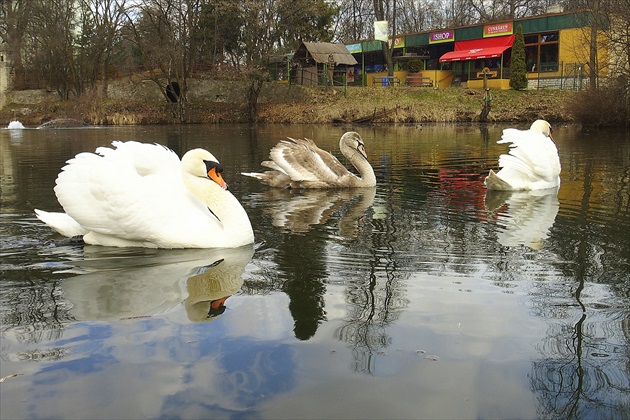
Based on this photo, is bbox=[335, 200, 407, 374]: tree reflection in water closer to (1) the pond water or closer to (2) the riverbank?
(1) the pond water

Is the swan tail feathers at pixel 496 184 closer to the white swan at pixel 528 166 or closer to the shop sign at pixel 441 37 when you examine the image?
the white swan at pixel 528 166

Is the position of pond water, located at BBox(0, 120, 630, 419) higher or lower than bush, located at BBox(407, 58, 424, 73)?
lower

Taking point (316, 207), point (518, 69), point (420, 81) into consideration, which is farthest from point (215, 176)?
point (420, 81)

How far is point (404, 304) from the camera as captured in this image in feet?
17.0

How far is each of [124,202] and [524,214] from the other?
5.32 m

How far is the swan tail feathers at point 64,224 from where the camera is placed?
724 cm

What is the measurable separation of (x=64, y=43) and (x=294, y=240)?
156ft

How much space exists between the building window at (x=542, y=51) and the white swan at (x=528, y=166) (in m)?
42.5

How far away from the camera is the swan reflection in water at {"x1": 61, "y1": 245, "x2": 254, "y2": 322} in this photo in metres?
5.06

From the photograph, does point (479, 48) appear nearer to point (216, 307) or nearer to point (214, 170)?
point (214, 170)

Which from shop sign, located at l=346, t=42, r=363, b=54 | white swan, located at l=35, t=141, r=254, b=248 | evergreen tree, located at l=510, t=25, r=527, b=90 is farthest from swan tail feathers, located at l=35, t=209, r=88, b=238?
shop sign, located at l=346, t=42, r=363, b=54

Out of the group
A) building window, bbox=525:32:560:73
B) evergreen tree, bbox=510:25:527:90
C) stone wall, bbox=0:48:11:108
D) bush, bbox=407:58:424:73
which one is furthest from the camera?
bush, bbox=407:58:424:73

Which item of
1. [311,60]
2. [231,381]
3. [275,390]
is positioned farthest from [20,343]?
[311,60]

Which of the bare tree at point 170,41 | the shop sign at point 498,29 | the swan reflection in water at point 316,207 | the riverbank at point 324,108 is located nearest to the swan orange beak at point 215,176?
the swan reflection in water at point 316,207
